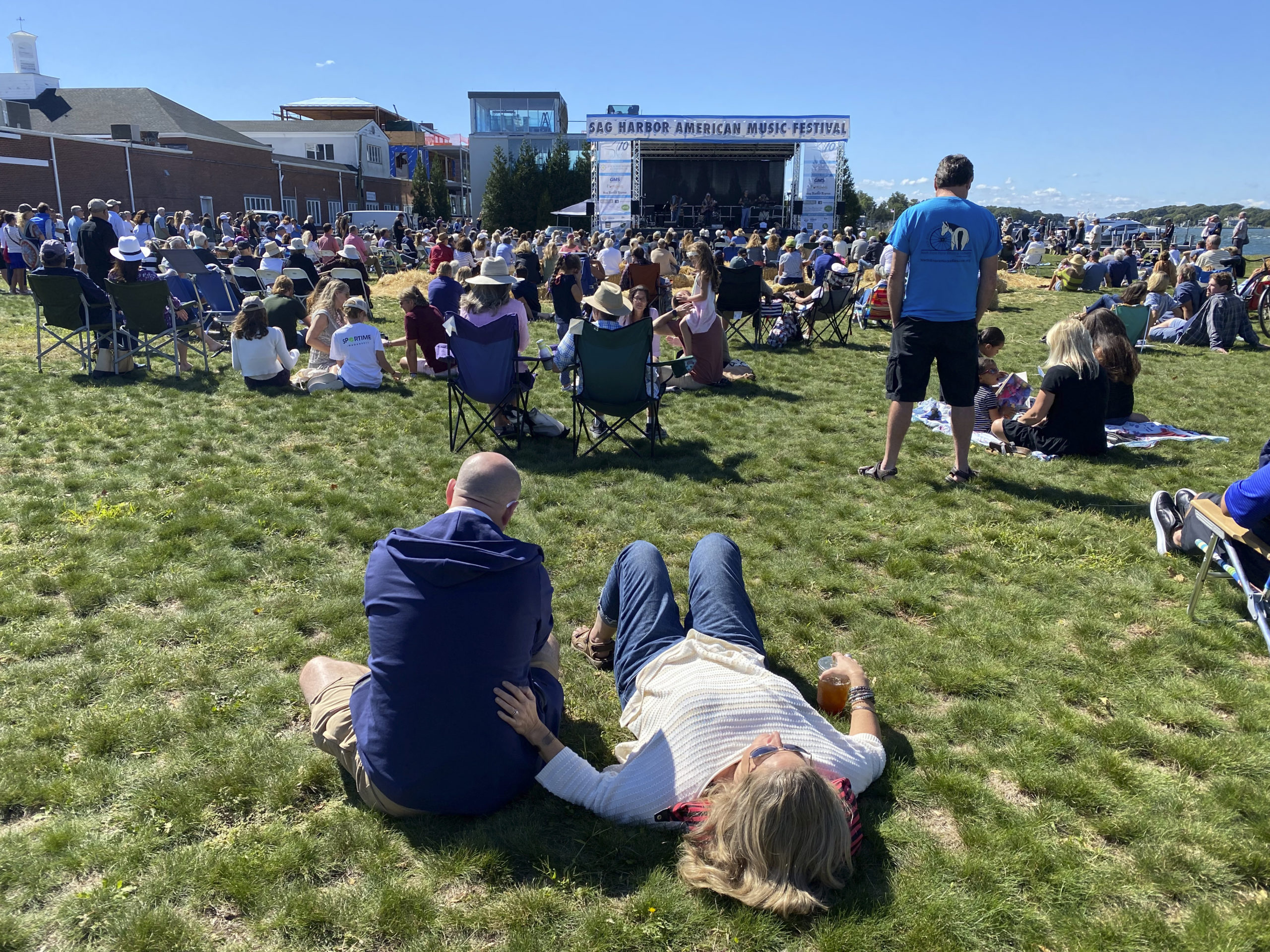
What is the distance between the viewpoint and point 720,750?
2.37 m

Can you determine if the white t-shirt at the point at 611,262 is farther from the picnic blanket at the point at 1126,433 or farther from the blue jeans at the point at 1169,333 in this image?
the picnic blanket at the point at 1126,433

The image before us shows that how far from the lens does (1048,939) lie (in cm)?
218

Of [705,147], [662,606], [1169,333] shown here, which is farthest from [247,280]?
[705,147]

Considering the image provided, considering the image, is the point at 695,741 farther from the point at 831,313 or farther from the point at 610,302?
the point at 831,313

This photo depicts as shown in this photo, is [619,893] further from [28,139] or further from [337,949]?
[28,139]

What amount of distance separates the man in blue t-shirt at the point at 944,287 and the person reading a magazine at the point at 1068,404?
1083 millimetres

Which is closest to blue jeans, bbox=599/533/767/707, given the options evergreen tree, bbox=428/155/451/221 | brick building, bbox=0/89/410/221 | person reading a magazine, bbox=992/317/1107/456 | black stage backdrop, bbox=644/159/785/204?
person reading a magazine, bbox=992/317/1107/456

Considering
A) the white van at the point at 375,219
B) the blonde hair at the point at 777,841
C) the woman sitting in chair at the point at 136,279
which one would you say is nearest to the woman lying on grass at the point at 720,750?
the blonde hair at the point at 777,841

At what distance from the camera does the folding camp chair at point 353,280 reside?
39.3 feet

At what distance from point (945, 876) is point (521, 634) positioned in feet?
4.75

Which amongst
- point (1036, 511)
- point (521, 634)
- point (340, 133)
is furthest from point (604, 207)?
point (340, 133)

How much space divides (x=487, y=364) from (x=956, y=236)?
3.56m

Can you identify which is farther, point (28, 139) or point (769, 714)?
point (28, 139)

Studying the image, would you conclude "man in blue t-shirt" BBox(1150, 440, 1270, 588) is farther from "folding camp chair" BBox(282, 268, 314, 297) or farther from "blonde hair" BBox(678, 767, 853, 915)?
"folding camp chair" BBox(282, 268, 314, 297)
